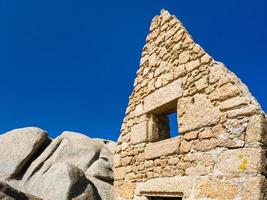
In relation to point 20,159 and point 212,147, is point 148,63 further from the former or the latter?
point 20,159

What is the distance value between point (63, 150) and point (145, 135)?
28.6ft

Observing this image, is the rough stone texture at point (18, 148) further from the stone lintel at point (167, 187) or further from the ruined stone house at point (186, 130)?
the stone lintel at point (167, 187)

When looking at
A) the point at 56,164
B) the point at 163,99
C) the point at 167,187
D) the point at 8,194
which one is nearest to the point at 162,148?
the point at 167,187

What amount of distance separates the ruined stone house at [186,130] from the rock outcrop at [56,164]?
16.0ft

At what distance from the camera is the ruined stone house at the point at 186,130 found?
14.1 ft

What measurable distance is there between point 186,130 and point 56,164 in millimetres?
9140

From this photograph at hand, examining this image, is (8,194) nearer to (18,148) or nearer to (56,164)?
(56,164)

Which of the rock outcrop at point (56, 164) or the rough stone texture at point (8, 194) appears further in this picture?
the rock outcrop at point (56, 164)

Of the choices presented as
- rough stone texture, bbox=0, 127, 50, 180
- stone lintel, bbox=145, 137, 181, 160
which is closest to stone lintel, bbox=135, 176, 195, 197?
stone lintel, bbox=145, 137, 181, 160

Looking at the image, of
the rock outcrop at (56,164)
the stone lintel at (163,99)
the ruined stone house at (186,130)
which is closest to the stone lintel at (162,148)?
the ruined stone house at (186,130)

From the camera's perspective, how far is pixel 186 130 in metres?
5.30

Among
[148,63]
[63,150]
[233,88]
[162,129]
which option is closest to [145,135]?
[162,129]

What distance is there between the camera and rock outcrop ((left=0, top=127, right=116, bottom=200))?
1152cm

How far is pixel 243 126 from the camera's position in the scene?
436 cm
